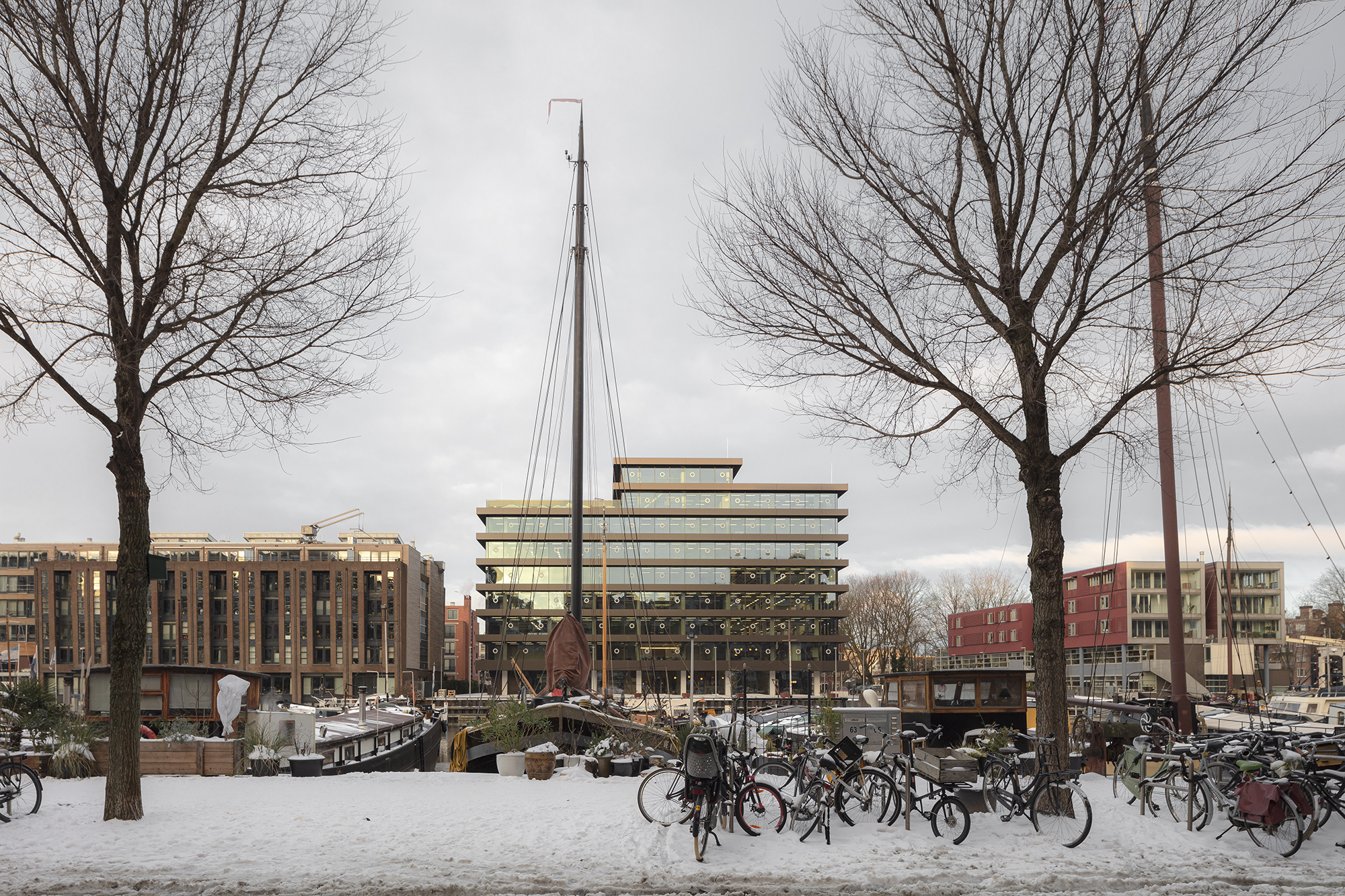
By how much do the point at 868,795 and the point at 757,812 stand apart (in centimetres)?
131

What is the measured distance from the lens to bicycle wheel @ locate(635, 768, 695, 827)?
1100 centimetres

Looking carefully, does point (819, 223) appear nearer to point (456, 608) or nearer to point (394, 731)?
point (394, 731)

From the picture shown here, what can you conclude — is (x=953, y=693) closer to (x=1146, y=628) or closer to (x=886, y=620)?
(x=886, y=620)

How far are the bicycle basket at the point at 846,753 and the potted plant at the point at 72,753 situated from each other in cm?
1221

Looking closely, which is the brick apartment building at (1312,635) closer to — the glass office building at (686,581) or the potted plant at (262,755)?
the glass office building at (686,581)

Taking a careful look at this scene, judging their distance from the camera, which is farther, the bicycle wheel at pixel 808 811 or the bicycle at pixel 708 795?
the bicycle wheel at pixel 808 811

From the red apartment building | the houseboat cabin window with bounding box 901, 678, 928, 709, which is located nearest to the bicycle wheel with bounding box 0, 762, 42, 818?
the houseboat cabin window with bounding box 901, 678, 928, 709

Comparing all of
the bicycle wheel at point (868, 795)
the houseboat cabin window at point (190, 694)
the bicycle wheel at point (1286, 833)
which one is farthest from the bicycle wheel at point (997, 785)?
the houseboat cabin window at point (190, 694)

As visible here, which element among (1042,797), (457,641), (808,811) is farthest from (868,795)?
(457,641)

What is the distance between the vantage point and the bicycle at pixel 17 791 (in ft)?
35.8

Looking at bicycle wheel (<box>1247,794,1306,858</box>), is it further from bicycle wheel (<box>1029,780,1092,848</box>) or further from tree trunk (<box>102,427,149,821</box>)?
tree trunk (<box>102,427,149,821</box>)

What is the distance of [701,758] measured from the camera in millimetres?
10180

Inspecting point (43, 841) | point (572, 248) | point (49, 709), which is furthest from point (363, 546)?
point (43, 841)

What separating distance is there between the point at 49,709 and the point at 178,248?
904 centimetres
